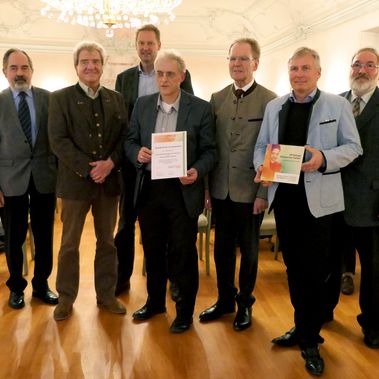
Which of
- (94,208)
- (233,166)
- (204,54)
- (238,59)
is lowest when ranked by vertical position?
(94,208)

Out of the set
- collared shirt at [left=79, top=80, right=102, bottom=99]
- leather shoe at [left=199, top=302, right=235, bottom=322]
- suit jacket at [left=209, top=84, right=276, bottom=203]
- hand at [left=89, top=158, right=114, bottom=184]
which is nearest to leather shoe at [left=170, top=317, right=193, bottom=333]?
leather shoe at [left=199, top=302, right=235, bottom=322]

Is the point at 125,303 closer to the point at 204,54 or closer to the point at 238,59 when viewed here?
the point at 238,59

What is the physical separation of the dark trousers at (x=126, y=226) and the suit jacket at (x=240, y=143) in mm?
741

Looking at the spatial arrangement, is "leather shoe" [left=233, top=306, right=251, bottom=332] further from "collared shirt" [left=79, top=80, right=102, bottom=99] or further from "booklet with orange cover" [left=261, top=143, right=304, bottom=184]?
"collared shirt" [left=79, top=80, right=102, bottom=99]

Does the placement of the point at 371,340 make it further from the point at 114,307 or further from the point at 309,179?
the point at 114,307

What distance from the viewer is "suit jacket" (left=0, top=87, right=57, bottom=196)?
2.64m

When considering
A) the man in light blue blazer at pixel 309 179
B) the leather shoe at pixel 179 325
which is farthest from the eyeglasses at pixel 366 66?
the leather shoe at pixel 179 325

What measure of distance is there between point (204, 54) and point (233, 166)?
5.81 m

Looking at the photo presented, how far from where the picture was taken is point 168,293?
3156mm

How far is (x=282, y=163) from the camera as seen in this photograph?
79.7 inches

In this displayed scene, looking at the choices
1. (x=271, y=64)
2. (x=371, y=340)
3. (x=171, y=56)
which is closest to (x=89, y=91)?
(x=171, y=56)

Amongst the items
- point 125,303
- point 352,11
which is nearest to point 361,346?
point 125,303

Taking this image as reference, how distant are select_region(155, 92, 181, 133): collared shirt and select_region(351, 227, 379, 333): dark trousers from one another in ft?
4.10

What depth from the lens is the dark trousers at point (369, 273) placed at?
2346mm
